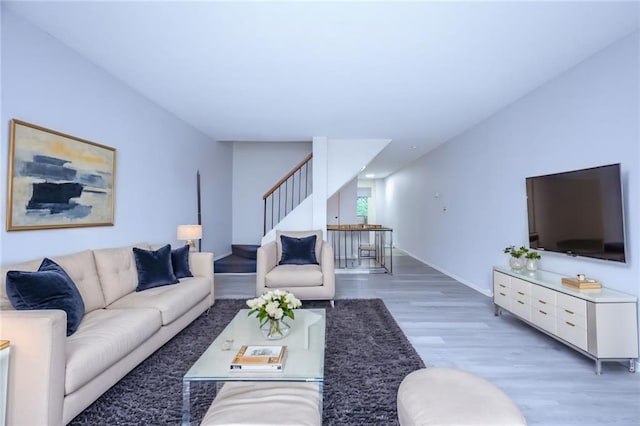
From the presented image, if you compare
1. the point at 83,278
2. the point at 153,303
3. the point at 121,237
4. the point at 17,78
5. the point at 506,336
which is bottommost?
the point at 506,336

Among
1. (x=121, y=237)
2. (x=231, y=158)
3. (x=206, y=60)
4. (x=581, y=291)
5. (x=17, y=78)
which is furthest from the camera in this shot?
(x=231, y=158)

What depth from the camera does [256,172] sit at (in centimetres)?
793

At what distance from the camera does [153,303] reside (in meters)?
2.67

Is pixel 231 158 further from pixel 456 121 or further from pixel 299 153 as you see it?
pixel 456 121

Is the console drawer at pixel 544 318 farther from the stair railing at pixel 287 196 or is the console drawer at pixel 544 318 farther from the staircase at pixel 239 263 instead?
the stair railing at pixel 287 196

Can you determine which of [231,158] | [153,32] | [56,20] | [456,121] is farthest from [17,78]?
[231,158]

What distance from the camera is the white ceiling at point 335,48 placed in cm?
217

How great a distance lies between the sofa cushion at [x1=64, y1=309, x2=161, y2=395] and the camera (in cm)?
173

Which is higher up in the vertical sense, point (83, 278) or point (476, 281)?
point (83, 278)

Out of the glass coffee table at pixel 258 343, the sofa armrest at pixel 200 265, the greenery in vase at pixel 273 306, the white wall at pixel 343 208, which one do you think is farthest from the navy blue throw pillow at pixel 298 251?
the white wall at pixel 343 208

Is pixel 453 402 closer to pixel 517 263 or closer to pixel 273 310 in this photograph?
pixel 273 310

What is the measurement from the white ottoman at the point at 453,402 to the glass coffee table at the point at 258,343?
449mm

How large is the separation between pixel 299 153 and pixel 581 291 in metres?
6.42

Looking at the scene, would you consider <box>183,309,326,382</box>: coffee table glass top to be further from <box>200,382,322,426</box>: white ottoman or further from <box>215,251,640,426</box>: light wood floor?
<box>215,251,640,426</box>: light wood floor
